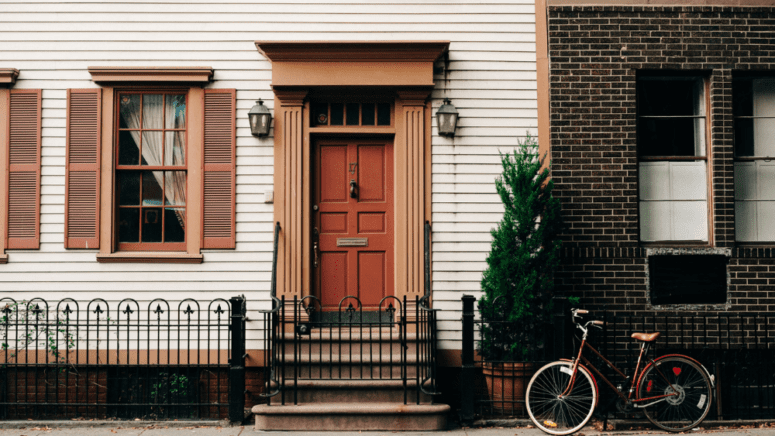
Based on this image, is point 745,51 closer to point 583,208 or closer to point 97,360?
point 583,208

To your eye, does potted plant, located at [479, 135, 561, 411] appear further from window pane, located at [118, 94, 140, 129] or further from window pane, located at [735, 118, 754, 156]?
window pane, located at [118, 94, 140, 129]

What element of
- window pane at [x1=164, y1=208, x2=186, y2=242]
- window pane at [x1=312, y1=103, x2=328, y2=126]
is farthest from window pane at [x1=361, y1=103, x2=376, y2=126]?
window pane at [x1=164, y1=208, x2=186, y2=242]

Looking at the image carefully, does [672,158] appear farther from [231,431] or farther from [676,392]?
[231,431]

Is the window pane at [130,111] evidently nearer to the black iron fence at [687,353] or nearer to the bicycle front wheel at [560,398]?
the black iron fence at [687,353]

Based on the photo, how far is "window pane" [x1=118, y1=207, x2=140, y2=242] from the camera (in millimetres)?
6762

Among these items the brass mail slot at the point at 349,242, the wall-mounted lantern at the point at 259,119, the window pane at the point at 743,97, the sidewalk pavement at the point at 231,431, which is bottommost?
the sidewalk pavement at the point at 231,431

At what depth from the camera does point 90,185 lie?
6652mm

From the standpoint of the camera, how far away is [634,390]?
18.3ft

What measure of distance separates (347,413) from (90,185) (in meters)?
3.83

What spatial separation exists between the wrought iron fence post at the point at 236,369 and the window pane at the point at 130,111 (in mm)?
2514

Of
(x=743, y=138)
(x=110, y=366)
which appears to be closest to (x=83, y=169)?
(x=110, y=366)

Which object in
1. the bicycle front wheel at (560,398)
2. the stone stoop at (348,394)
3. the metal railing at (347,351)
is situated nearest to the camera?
the bicycle front wheel at (560,398)

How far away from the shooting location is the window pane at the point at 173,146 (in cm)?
679

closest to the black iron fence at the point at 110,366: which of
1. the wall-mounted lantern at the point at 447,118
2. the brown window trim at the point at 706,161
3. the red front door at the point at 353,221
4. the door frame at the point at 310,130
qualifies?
the door frame at the point at 310,130
